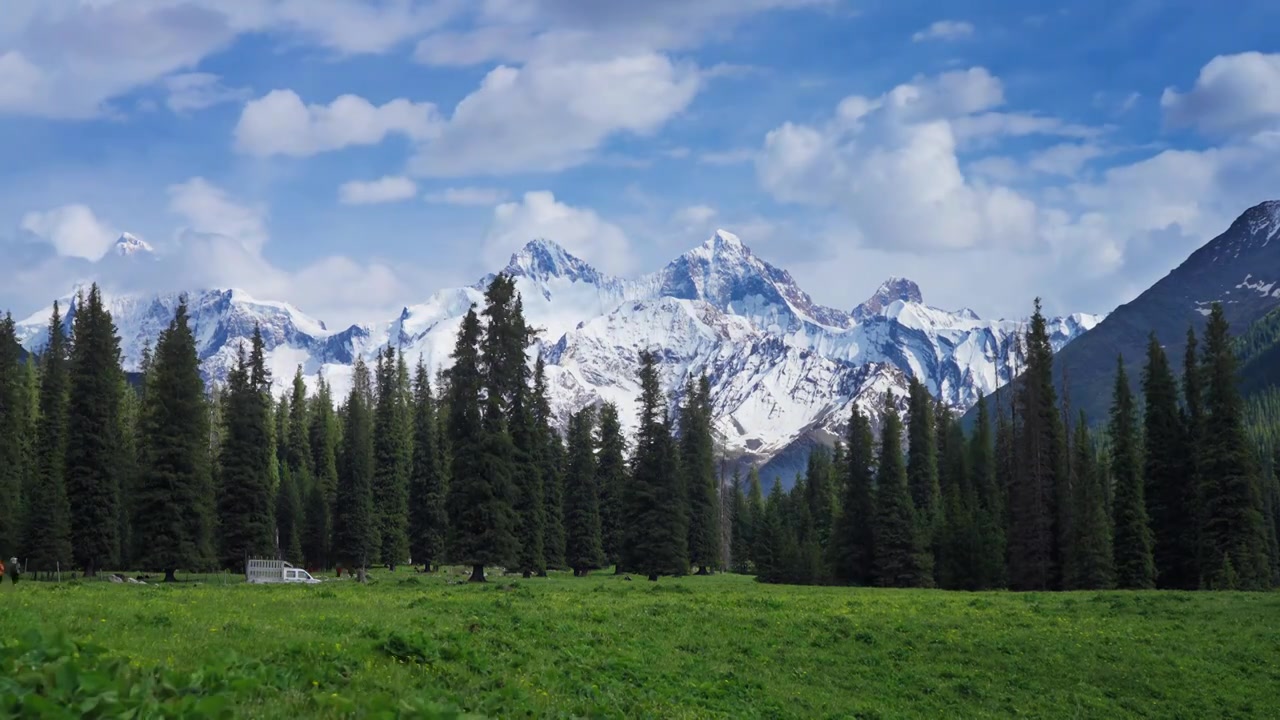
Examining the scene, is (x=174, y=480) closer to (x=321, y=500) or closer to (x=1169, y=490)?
(x=321, y=500)

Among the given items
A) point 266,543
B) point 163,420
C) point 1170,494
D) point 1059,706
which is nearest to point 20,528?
point 266,543

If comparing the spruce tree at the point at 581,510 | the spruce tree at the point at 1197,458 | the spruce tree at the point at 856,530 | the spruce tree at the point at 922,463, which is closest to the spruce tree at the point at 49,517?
the spruce tree at the point at 581,510

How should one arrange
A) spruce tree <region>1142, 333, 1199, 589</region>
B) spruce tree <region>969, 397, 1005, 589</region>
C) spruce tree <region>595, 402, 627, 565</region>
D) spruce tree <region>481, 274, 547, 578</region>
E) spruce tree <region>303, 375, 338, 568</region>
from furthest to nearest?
spruce tree <region>303, 375, 338, 568</region> < spruce tree <region>595, 402, 627, 565</region> < spruce tree <region>969, 397, 1005, 589</region> < spruce tree <region>1142, 333, 1199, 589</region> < spruce tree <region>481, 274, 547, 578</region>

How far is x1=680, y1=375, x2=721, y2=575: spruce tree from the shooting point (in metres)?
92.8

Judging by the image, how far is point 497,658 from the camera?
18.9 meters

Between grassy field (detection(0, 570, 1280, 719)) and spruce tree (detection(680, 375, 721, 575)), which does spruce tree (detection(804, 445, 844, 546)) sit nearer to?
spruce tree (detection(680, 375, 721, 575))

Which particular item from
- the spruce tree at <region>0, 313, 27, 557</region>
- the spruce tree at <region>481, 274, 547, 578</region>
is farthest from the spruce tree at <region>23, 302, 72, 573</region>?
the spruce tree at <region>481, 274, 547, 578</region>

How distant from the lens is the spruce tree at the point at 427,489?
90.2 metres

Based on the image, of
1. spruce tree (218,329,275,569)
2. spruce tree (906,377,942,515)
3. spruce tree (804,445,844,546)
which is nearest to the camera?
spruce tree (218,329,275,569)

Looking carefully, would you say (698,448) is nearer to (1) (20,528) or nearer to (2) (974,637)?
(1) (20,528)

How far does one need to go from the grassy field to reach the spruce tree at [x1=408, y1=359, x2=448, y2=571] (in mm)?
53885

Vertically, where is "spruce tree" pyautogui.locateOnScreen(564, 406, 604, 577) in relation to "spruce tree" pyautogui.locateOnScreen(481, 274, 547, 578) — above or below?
below

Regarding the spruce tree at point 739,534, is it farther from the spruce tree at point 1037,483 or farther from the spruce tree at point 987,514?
the spruce tree at point 1037,483

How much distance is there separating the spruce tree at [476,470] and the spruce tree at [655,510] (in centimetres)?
1609
